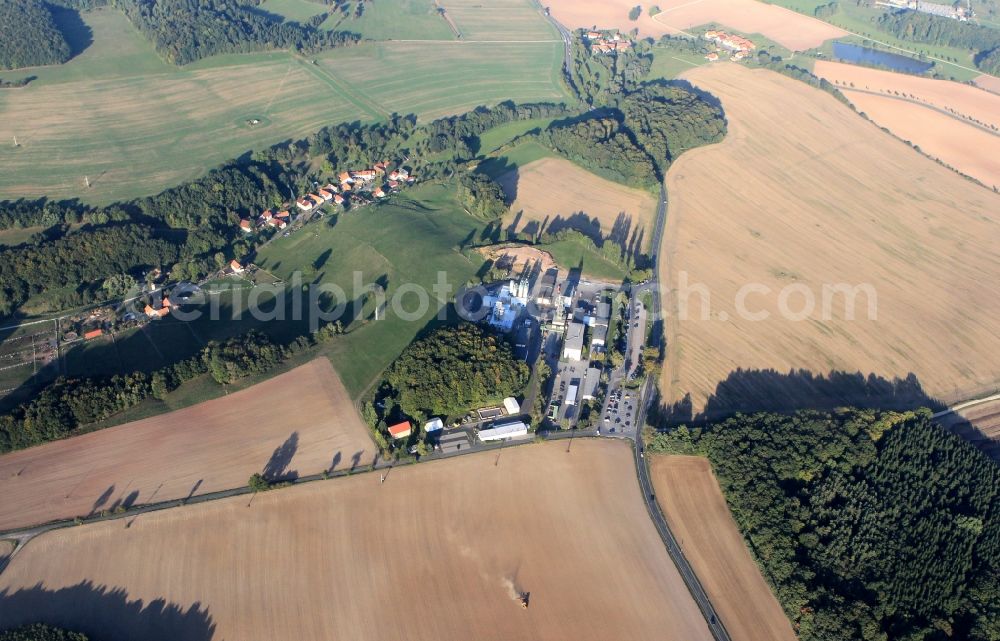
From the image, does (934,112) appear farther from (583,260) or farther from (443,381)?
(443,381)

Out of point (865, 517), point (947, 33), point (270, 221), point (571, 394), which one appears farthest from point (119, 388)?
point (947, 33)

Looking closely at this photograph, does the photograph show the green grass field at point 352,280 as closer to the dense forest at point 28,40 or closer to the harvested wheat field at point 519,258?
the harvested wheat field at point 519,258

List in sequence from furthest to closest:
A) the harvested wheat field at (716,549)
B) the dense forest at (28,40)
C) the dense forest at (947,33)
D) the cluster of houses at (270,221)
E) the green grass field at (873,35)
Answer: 1. the dense forest at (947,33)
2. the green grass field at (873,35)
3. the dense forest at (28,40)
4. the cluster of houses at (270,221)
5. the harvested wheat field at (716,549)

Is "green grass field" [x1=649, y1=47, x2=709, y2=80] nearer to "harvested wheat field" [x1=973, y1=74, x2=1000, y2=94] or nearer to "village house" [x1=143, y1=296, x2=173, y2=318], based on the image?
"harvested wheat field" [x1=973, y1=74, x2=1000, y2=94]

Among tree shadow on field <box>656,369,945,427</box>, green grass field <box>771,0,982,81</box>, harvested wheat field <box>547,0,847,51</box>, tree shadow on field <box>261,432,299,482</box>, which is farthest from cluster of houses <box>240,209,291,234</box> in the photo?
green grass field <box>771,0,982,81</box>

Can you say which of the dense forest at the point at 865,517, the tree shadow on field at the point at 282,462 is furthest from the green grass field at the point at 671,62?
the tree shadow on field at the point at 282,462

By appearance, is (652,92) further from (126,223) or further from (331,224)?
(126,223)
